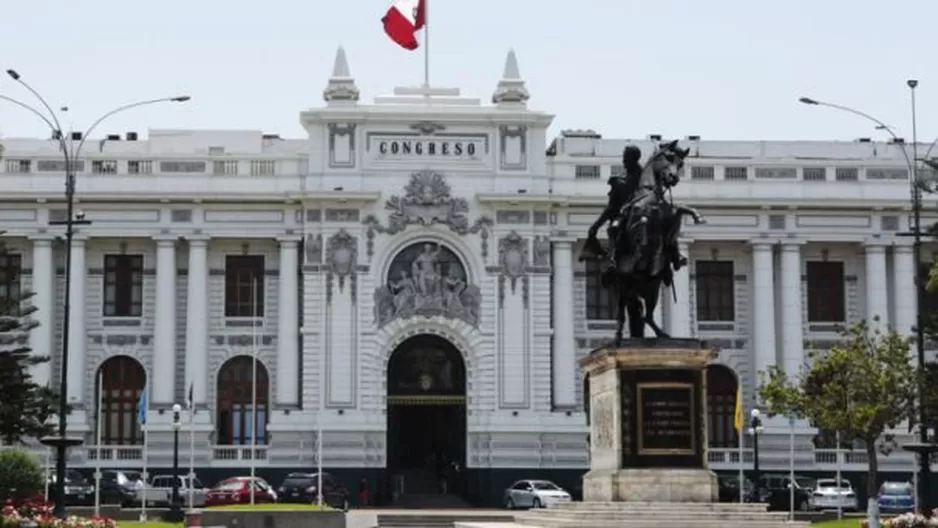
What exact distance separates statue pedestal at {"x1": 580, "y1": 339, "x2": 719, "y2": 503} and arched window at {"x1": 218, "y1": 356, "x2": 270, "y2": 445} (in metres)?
47.6

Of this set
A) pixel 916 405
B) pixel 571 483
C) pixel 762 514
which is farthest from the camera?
pixel 571 483

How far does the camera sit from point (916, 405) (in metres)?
65.6

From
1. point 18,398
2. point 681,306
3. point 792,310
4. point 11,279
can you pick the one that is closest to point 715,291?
point 681,306

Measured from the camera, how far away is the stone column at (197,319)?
79.0m

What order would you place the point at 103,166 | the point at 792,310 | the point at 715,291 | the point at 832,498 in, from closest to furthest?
1. the point at 832,498
2. the point at 103,166
3. the point at 792,310
4. the point at 715,291

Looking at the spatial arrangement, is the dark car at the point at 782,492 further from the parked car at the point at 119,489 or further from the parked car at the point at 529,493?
the parked car at the point at 119,489

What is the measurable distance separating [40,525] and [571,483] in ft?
130

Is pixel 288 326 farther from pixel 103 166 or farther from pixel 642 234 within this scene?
pixel 642 234

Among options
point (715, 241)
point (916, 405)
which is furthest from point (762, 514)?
point (715, 241)

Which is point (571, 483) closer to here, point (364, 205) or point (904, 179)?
point (364, 205)

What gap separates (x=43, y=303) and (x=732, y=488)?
104 ft

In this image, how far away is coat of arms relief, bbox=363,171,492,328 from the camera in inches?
3120

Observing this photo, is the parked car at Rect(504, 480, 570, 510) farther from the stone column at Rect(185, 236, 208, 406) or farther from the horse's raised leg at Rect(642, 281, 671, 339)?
the horse's raised leg at Rect(642, 281, 671, 339)

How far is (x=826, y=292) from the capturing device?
83.2m
